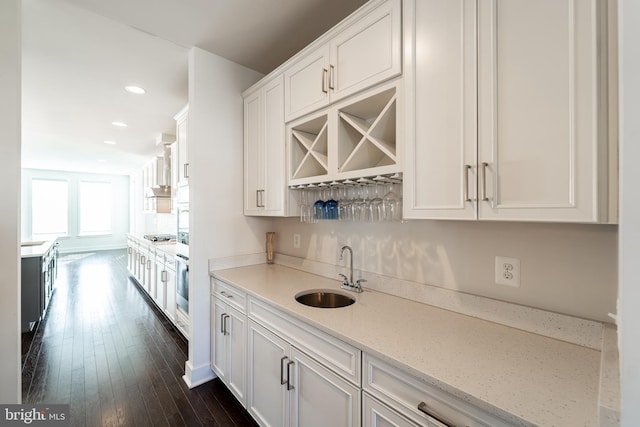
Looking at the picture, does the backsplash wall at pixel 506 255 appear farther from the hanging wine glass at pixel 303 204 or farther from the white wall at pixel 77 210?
the white wall at pixel 77 210

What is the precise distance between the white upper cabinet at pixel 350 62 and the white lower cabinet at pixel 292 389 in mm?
1394

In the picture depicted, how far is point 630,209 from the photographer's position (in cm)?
45

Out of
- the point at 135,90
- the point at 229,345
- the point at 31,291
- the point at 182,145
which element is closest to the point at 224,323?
the point at 229,345

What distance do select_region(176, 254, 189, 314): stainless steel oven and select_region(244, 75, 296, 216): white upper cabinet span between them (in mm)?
907

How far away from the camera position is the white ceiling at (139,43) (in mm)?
1714

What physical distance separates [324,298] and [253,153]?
129 cm

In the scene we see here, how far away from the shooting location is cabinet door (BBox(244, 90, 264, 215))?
218 centimetres

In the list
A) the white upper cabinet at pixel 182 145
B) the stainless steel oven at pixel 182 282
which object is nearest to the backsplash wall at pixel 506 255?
the stainless steel oven at pixel 182 282

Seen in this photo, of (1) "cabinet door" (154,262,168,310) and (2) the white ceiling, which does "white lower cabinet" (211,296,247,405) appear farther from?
(2) the white ceiling

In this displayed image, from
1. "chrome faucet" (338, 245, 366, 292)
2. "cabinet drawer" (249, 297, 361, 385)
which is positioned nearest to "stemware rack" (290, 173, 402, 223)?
"chrome faucet" (338, 245, 366, 292)

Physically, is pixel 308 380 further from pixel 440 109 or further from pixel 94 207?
pixel 94 207

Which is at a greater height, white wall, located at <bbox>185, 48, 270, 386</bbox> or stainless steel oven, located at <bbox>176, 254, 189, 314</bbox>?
A: white wall, located at <bbox>185, 48, 270, 386</bbox>

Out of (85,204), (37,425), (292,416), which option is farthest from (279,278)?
(85,204)

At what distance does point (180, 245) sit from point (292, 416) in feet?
7.04
